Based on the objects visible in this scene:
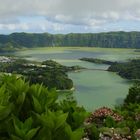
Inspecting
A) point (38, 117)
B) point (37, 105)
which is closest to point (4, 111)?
point (38, 117)

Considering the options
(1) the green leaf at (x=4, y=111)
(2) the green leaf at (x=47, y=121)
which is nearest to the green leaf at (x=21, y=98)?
(1) the green leaf at (x=4, y=111)

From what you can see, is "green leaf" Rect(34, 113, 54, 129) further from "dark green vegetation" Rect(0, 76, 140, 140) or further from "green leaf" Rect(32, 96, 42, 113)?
"green leaf" Rect(32, 96, 42, 113)

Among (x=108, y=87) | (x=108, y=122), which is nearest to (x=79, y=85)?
(x=108, y=87)

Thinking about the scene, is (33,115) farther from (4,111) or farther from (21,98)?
(4,111)

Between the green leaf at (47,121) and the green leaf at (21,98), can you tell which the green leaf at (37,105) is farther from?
the green leaf at (47,121)

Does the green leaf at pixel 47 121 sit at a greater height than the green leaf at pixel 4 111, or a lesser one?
lesser

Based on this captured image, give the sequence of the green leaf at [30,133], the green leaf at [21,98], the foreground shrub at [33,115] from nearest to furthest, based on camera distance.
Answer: the green leaf at [30,133] → the foreground shrub at [33,115] → the green leaf at [21,98]

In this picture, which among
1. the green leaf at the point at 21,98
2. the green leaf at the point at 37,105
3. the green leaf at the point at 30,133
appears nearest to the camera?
the green leaf at the point at 30,133

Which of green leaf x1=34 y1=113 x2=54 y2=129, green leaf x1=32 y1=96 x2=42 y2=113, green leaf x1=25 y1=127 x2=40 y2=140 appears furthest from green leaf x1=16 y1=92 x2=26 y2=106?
green leaf x1=25 y1=127 x2=40 y2=140
